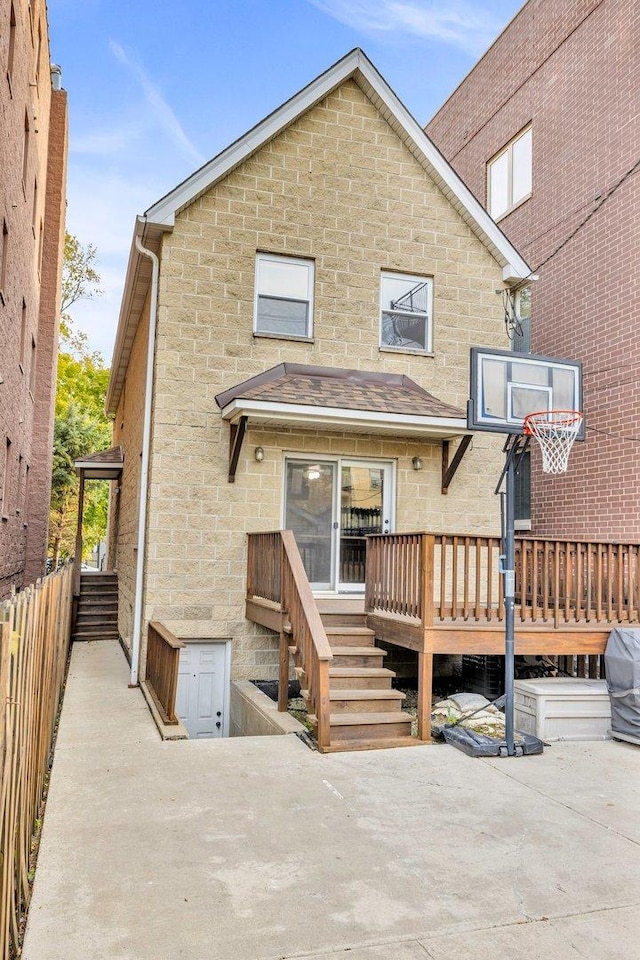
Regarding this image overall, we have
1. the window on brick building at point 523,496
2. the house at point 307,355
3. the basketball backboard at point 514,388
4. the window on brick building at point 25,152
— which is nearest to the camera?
the basketball backboard at point 514,388

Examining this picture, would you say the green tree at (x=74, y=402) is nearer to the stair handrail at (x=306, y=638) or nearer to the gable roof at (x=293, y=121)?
the gable roof at (x=293, y=121)

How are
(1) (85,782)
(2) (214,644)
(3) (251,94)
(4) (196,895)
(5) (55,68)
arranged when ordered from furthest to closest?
(3) (251,94) → (5) (55,68) → (2) (214,644) → (1) (85,782) → (4) (196,895)


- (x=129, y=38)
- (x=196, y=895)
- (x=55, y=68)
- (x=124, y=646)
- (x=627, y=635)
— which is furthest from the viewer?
(x=129, y=38)

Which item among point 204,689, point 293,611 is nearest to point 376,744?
point 293,611

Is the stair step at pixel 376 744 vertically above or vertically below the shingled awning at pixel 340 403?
below

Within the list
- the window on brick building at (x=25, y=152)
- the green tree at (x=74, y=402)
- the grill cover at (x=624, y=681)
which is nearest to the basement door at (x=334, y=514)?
the grill cover at (x=624, y=681)

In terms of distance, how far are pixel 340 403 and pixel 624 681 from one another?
4.31m

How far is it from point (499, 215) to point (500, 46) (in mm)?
3207

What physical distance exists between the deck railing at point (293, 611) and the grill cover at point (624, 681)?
292 centimetres

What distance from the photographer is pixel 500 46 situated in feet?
46.0

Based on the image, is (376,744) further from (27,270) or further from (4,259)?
(27,270)

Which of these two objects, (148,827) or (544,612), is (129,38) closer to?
(544,612)

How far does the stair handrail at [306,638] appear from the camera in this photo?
21.1ft

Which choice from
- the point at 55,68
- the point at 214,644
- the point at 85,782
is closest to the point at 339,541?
the point at 214,644
